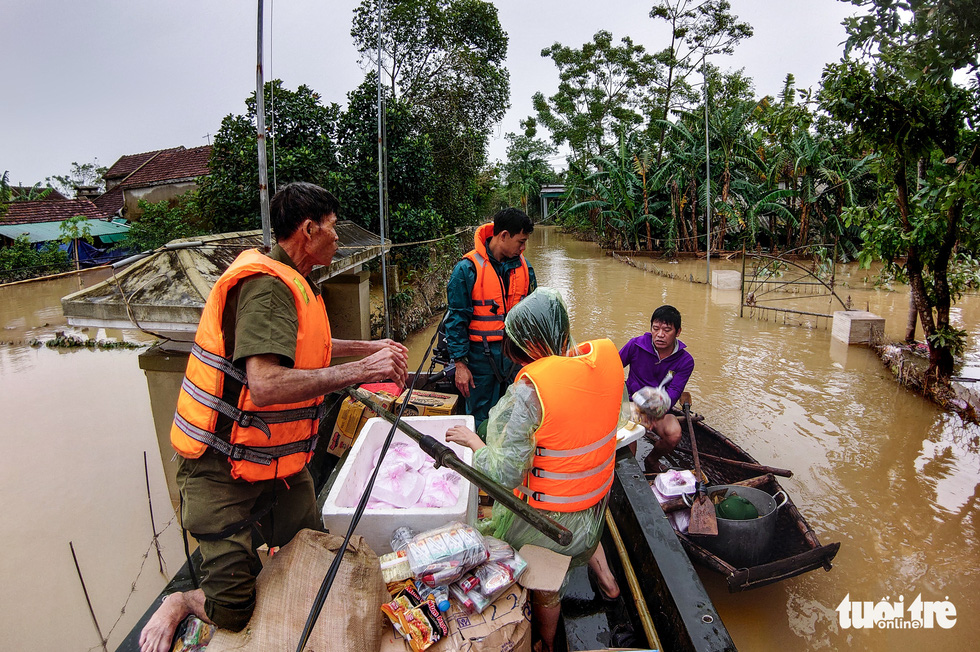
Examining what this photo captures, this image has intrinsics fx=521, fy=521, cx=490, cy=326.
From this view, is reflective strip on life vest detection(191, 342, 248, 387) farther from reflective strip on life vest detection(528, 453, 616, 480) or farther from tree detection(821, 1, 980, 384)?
tree detection(821, 1, 980, 384)

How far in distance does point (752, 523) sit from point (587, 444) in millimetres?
1888

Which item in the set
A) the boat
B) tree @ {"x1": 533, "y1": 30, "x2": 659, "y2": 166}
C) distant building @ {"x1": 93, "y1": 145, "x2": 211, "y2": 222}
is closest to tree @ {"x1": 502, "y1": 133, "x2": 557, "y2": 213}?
tree @ {"x1": 533, "y1": 30, "x2": 659, "y2": 166}

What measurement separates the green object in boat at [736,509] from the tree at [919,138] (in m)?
3.62

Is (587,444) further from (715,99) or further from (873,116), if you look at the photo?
(715,99)

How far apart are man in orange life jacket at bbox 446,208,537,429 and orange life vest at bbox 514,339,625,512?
164 centimetres

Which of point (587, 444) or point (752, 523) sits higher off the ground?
point (587, 444)

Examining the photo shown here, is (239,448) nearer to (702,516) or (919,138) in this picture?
(702,516)

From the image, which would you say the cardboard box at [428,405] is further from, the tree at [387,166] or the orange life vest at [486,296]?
the tree at [387,166]

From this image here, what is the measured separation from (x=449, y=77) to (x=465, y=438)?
13506 millimetres

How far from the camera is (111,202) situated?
78.4 ft

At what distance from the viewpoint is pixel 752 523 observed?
3.24 meters

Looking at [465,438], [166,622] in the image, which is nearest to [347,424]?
[465,438]

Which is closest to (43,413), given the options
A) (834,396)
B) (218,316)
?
(218,316)

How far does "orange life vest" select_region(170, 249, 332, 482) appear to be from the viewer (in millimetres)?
1739
